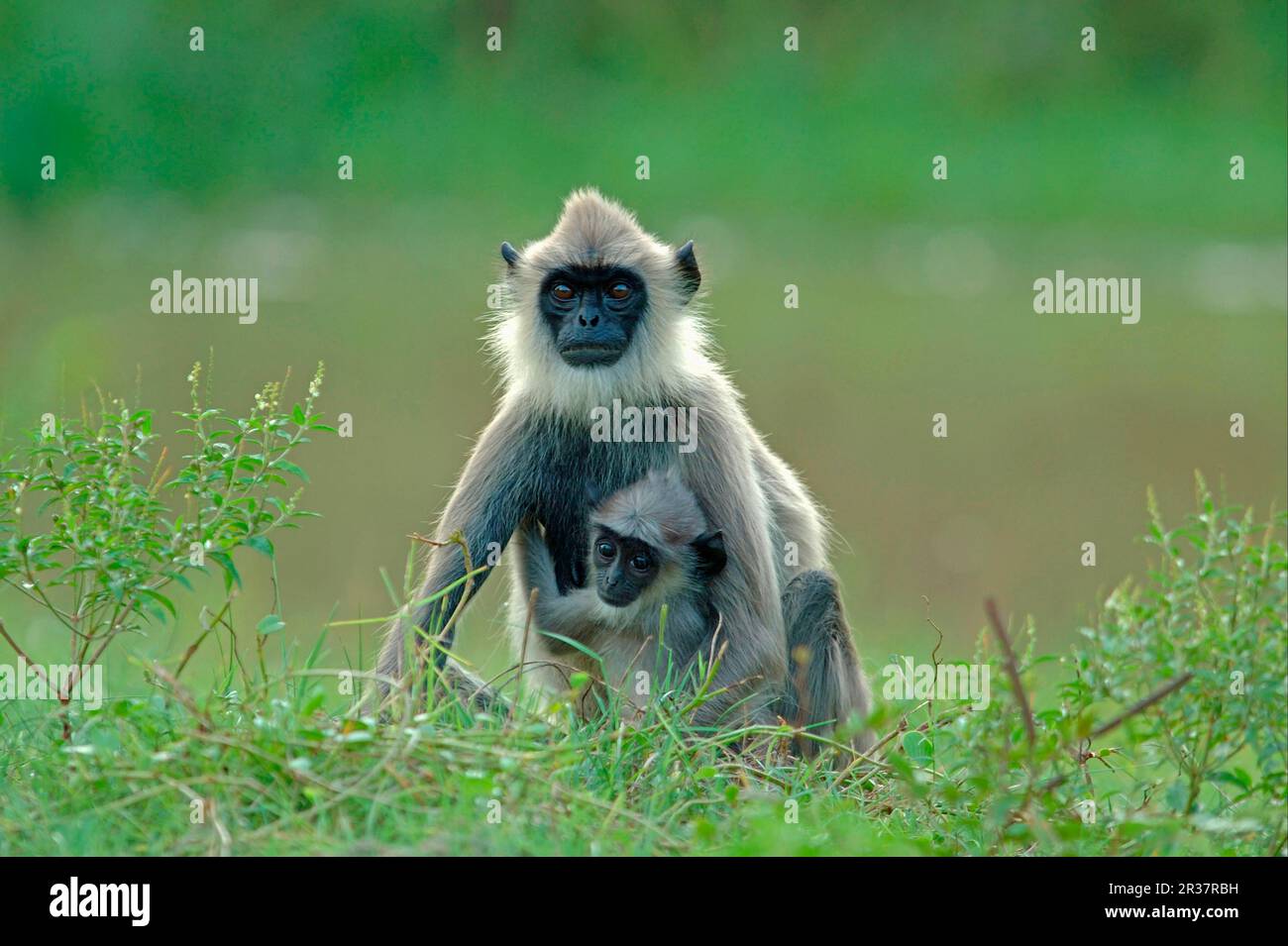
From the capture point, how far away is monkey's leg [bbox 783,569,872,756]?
22.8 feet

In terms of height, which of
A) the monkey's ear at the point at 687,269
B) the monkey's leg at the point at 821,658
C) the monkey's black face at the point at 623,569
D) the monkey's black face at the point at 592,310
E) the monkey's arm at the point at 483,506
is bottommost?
the monkey's leg at the point at 821,658

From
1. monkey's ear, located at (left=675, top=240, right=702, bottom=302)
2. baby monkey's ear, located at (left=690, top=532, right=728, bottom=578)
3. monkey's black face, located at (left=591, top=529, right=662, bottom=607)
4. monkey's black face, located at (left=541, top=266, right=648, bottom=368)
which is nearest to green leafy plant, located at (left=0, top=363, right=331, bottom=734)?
monkey's black face, located at (left=591, top=529, right=662, bottom=607)

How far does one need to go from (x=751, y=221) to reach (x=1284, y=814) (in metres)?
16.7

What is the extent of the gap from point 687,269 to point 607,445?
2.96 ft

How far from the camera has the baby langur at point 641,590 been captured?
658 cm

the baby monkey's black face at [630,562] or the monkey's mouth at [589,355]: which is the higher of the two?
the monkey's mouth at [589,355]

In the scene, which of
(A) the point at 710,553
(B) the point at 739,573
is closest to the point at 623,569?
(A) the point at 710,553

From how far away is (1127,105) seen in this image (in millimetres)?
23188

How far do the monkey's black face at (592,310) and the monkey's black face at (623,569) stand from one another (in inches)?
28.7

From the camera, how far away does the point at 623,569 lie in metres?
6.58

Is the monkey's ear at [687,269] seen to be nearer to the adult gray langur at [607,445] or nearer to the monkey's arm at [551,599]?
the adult gray langur at [607,445]

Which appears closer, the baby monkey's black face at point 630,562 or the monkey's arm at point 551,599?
the baby monkey's black face at point 630,562

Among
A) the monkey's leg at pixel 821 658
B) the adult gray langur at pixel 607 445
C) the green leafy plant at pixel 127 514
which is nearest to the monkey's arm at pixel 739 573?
the adult gray langur at pixel 607 445

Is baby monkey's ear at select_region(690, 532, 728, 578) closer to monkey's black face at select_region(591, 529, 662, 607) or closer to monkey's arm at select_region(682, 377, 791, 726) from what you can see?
monkey's arm at select_region(682, 377, 791, 726)
